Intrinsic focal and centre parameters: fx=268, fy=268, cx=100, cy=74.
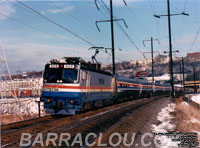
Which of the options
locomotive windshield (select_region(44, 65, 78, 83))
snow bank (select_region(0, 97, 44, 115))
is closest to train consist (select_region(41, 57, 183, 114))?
locomotive windshield (select_region(44, 65, 78, 83))

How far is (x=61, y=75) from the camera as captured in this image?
59.3ft

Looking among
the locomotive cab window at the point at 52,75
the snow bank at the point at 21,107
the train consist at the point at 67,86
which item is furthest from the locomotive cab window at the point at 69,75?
the snow bank at the point at 21,107

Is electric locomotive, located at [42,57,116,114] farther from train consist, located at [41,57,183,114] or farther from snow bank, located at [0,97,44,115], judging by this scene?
snow bank, located at [0,97,44,115]

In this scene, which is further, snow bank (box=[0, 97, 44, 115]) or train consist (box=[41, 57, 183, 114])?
snow bank (box=[0, 97, 44, 115])

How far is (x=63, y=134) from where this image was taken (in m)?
11.3

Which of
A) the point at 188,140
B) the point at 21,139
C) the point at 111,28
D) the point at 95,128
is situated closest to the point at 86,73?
the point at 95,128

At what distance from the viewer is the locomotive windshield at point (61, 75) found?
17.9 meters

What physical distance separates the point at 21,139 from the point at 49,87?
769 cm

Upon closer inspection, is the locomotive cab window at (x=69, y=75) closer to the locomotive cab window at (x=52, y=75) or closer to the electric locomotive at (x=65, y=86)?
the electric locomotive at (x=65, y=86)

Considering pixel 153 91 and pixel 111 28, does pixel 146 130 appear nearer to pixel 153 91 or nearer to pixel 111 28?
pixel 111 28

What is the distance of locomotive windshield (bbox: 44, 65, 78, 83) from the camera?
58.9ft

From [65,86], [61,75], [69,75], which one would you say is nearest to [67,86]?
[65,86]

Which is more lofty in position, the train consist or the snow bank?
the train consist

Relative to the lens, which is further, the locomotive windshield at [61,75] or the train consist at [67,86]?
the locomotive windshield at [61,75]
